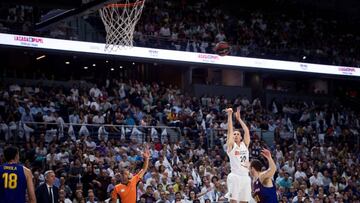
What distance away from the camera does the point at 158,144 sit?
18812 millimetres

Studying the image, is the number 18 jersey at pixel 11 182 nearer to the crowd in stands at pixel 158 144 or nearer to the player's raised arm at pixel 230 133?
the player's raised arm at pixel 230 133

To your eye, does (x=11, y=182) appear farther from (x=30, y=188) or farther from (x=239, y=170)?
(x=239, y=170)

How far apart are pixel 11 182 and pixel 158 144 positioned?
11.4 meters

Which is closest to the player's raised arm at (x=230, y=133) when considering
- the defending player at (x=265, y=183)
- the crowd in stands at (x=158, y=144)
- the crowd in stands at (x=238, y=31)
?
the defending player at (x=265, y=183)

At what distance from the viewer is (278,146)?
21.6 metres

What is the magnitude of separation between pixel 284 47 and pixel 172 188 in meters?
13.0

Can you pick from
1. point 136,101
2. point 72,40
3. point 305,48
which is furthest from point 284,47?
point 72,40

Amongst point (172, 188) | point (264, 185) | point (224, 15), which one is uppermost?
point (224, 15)

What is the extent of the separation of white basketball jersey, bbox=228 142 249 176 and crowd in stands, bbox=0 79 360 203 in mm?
4036

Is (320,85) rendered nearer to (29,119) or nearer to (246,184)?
(29,119)

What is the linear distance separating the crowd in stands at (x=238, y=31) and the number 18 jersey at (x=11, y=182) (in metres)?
12.6

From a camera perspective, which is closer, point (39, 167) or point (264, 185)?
point (264, 185)

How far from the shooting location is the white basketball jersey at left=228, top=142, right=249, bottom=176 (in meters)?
10.6

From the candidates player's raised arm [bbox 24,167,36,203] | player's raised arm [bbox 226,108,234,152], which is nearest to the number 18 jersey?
player's raised arm [bbox 24,167,36,203]
